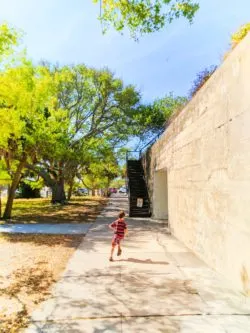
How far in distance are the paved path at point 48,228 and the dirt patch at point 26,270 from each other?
1067 millimetres

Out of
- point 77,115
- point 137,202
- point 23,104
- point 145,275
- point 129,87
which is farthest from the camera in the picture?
point 77,115

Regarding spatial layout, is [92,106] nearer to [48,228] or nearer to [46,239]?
[48,228]

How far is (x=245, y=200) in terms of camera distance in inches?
251

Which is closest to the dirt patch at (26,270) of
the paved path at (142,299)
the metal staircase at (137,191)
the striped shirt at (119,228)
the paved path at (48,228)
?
the paved path at (142,299)

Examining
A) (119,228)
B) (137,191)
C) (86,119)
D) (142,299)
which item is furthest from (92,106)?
(142,299)

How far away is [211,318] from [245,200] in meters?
2.17

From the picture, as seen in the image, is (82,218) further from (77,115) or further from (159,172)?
(77,115)

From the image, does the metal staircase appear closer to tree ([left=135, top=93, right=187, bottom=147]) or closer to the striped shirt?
tree ([left=135, top=93, right=187, bottom=147])

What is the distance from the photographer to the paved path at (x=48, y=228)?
48.6ft

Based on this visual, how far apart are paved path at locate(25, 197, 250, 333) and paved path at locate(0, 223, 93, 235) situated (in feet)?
16.1

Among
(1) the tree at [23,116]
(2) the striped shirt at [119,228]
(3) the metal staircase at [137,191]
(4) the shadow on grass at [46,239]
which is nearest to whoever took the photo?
(2) the striped shirt at [119,228]

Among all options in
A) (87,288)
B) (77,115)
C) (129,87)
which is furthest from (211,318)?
(77,115)

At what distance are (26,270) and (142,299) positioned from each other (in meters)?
3.64

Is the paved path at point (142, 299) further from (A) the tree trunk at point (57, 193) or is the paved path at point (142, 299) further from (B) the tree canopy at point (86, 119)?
(A) the tree trunk at point (57, 193)
